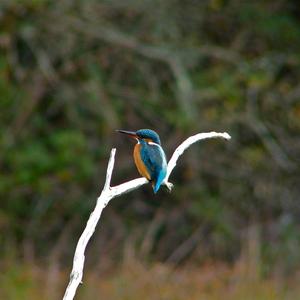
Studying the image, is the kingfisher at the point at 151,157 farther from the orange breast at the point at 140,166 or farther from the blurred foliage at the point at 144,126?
the blurred foliage at the point at 144,126

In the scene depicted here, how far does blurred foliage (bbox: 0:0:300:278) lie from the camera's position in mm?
10000

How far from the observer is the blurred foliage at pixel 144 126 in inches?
394

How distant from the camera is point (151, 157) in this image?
420 centimetres

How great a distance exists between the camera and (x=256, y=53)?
1148cm

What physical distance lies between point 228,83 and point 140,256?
6.42ft

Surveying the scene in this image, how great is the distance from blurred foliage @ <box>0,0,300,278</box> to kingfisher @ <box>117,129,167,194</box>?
5474mm

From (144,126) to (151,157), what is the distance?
6.36 m

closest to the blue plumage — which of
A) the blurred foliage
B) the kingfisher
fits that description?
the kingfisher

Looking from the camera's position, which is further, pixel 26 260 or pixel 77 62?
pixel 77 62

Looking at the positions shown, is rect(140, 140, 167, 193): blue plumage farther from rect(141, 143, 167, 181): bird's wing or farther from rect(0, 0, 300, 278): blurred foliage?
rect(0, 0, 300, 278): blurred foliage

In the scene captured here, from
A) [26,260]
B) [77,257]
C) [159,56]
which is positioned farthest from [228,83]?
[77,257]

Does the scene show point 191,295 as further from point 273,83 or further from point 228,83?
point 273,83

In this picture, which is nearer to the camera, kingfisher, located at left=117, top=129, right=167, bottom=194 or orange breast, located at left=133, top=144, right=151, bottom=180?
kingfisher, located at left=117, top=129, right=167, bottom=194

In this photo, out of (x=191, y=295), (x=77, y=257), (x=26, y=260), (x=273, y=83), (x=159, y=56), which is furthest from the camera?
(x=273, y=83)
